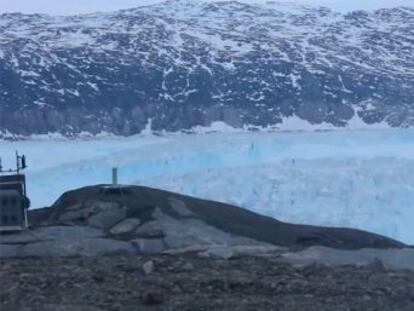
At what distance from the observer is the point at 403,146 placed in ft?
66.9

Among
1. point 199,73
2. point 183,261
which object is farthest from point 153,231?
point 199,73

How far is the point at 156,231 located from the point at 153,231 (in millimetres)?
27

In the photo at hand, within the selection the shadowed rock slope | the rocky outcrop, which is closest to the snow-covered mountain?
the shadowed rock slope

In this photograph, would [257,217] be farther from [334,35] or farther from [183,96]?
[334,35]

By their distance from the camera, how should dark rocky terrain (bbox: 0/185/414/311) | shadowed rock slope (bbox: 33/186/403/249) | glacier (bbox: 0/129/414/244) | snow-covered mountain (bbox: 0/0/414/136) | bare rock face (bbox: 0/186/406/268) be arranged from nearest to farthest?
dark rocky terrain (bbox: 0/185/414/311) → bare rock face (bbox: 0/186/406/268) → shadowed rock slope (bbox: 33/186/403/249) → glacier (bbox: 0/129/414/244) → snow-covered mountain (bbox: 0/0/414/136)

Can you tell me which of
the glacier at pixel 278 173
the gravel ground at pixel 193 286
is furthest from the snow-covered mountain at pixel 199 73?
the gravel ground at pixel 193 286

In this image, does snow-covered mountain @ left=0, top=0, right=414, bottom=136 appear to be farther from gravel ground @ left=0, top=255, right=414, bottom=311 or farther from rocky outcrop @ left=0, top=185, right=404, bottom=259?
gravel ground @ left=0, top=255, right=414, bottom=311

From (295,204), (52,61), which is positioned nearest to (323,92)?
(52,61)

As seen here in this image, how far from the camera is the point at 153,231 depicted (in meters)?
9.82

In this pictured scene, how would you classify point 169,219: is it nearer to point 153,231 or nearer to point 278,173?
point 153,231

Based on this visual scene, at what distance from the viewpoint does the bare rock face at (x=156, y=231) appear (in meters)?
9.16

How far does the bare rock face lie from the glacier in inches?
150

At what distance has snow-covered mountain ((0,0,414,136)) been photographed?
2933cm

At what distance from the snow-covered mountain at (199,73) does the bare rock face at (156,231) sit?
56.9 feet
